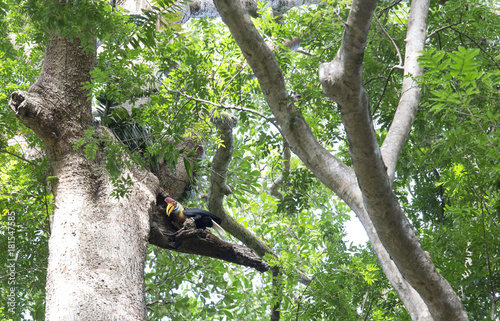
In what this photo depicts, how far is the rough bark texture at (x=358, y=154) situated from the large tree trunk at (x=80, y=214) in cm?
138

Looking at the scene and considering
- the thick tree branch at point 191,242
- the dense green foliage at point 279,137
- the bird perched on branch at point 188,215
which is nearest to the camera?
the dense green foliage at point 279,137

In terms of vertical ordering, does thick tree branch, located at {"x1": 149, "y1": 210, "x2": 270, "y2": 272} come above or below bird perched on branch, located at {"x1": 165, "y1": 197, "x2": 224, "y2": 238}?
below

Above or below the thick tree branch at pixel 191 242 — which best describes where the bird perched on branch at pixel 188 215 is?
above

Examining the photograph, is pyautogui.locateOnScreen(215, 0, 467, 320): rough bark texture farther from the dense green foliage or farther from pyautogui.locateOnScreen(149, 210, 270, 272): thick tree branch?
pyautogui.locateOnScreen(149, 210, 270, 272): thick tree branch

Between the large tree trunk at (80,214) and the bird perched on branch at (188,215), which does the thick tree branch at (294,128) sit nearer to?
the bird perched on branch at (188,215)

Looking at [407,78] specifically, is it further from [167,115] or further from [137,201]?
[137,201]

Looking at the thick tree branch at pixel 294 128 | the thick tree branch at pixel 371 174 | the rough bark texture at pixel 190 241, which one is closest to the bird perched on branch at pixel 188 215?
the rough bark texture at pixel 190 241

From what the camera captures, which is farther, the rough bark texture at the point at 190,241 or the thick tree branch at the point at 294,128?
the rough bark texture at the point at 190,241

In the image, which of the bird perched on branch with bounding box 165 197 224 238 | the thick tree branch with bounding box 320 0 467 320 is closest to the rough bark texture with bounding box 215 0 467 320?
the thick tree branch with bounding box 320 0 467 320

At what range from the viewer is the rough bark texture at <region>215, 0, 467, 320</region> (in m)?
2.25

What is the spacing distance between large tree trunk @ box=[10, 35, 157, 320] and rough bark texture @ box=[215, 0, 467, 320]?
54.5 inches

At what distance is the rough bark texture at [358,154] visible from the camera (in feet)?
7.39

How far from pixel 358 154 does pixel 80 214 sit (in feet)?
6.37

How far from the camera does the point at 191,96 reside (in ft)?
13.1
